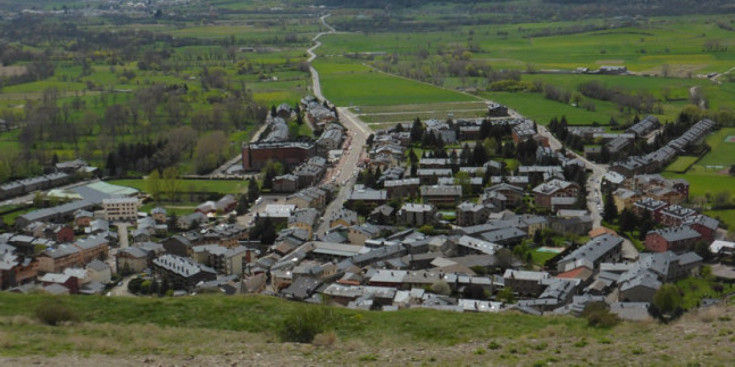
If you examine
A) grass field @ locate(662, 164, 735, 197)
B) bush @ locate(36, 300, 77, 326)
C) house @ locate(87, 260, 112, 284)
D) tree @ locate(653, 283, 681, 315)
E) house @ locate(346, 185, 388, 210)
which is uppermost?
bush @ locate(36, 300, 77, 326)

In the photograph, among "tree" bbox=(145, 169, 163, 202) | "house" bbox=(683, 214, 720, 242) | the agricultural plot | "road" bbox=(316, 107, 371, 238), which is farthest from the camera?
the agricultural plot

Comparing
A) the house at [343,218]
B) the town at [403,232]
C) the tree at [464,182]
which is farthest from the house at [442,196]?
the house at [343,218]

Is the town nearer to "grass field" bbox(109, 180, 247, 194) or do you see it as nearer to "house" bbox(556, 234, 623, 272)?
"house" bbox(556, 234, 623, 272)

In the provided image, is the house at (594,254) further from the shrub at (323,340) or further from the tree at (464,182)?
the shrub at (323,340)

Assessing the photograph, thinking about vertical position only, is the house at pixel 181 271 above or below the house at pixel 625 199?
below

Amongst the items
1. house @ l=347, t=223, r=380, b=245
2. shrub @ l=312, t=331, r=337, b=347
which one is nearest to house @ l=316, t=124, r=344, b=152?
house @ l=347, t=223, r=380, b=245

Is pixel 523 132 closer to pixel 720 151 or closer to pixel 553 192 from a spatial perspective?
pixel 720 151
